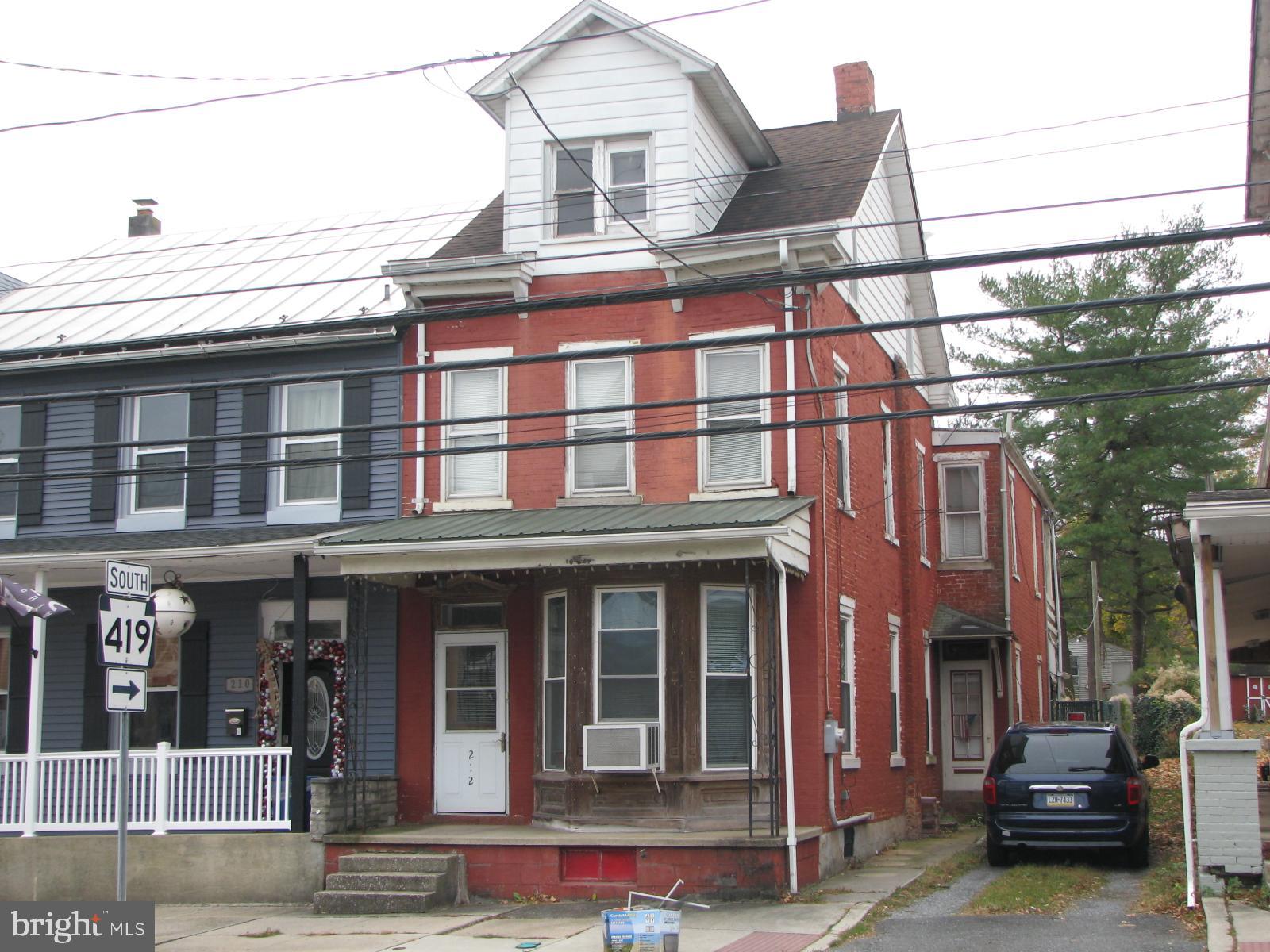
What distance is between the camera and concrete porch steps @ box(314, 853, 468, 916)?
1374 cm

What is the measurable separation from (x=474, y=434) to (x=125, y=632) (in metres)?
7.33

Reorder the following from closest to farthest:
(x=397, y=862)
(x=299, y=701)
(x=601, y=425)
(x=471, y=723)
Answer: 1. (x=397, y=862)
2. (x=299, y=701)
3. (x=471, y=723)
4. (x=601, y=425)

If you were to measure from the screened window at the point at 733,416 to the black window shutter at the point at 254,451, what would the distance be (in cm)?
564

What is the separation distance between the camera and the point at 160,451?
18156mm

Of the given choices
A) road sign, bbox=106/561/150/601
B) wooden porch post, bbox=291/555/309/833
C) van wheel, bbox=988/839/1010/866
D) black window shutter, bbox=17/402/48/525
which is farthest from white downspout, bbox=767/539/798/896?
black window shutter, bbox=17/402/48/525

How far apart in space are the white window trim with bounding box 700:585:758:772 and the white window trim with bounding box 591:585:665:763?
42 cm

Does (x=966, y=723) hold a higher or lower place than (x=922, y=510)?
lower

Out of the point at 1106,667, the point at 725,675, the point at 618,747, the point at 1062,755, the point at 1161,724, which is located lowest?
the point at 1161,724

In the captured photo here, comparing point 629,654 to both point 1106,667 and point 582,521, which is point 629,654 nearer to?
point 582,521

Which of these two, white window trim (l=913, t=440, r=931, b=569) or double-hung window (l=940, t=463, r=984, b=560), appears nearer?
white window trim (l=913, t=440, r=931, b=569)

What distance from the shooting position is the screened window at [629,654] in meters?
15.2

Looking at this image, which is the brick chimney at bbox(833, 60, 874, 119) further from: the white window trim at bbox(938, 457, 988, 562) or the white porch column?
the white porch column

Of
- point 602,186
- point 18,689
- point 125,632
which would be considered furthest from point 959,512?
point 125,632

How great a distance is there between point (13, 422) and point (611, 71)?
9288mm
